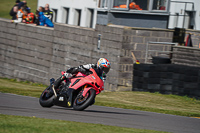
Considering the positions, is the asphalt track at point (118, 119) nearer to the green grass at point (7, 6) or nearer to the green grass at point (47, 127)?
the green grass at point (47, 127)

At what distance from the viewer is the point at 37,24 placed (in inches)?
877

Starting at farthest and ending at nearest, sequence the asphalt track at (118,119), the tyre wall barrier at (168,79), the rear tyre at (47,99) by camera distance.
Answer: the tyre wall barrier at (168,79) → the rear tyre at (47,99) → the asphalt track at (118,119)

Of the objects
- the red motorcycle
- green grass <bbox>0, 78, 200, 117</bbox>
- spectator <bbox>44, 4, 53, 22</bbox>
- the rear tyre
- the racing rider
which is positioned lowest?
green grass <bbox>0, 78, 200, 117</bbox>

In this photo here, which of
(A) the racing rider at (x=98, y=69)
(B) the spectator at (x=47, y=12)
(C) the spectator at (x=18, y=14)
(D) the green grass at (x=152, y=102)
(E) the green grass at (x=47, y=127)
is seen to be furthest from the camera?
(C) the spectator at (x=18, y=14)

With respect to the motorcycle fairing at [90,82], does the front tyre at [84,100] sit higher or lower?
lower

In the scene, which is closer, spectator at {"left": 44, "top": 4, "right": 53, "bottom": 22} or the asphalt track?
the asphalt track

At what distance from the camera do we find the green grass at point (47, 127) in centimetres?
729

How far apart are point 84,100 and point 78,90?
1.63ft

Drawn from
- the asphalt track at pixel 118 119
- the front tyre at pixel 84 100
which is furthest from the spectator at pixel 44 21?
the front tyre at pixel 84 100

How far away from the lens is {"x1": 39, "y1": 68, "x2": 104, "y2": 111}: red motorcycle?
32.5 ft

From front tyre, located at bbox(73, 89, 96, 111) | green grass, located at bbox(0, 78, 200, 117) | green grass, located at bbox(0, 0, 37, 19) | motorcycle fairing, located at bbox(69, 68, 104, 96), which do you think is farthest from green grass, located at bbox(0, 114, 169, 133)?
green grass, located at bbox(0, 0, 37, 19)

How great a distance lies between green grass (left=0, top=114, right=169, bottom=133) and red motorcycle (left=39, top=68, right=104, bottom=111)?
64.2 inches

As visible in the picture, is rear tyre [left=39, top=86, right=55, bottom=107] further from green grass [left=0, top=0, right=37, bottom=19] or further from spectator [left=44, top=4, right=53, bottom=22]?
green grass [left=0, top=0, right=37, bottom=19]

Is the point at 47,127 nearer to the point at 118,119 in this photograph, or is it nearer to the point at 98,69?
the point at 118,119
